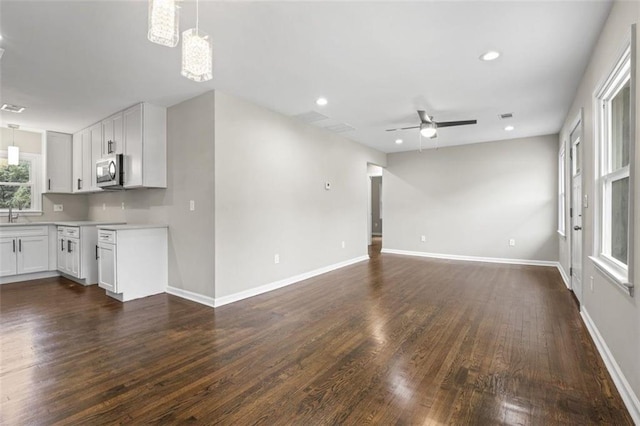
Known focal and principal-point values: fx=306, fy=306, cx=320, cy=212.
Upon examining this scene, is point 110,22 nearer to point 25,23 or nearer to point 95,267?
point 25,23

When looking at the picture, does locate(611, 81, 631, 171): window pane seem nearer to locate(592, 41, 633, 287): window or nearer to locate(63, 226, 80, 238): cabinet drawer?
locate(592, 41, 633, 287): window

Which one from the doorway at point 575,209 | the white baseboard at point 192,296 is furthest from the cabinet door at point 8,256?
the doorway at point 575,209

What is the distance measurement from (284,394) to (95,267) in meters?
4.43

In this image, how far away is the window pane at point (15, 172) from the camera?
536 centimetres

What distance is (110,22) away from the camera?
238 cm

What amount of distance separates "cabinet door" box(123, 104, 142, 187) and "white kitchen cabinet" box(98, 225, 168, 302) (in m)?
0.70

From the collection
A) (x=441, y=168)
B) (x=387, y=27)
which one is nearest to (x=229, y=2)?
(x=387, y=27)

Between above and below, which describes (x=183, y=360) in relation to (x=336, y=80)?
below

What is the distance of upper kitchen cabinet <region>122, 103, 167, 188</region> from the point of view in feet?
13.6

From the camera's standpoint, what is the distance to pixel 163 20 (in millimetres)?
1440

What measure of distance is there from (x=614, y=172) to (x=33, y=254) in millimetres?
7665

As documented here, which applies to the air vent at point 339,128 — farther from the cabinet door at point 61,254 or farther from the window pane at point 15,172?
the window pane at point 15,172

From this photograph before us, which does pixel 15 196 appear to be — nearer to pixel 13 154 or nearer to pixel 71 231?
pixel 13 154

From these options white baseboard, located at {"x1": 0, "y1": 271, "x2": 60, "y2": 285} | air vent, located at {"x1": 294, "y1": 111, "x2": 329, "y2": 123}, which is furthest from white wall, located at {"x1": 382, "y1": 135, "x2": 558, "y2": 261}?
white baseboard, located at {"x1": 0, "y1": 271, "x2": 60, "y2": 285}
